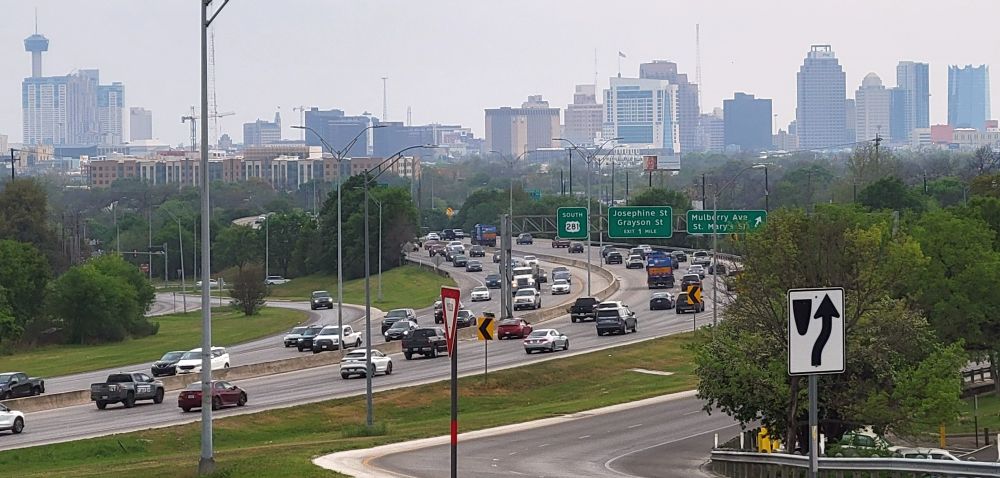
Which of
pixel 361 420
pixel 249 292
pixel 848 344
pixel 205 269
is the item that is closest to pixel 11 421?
pixel 361 420

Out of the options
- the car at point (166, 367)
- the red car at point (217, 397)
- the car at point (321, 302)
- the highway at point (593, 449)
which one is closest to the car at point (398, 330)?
the car at point (166, 367)

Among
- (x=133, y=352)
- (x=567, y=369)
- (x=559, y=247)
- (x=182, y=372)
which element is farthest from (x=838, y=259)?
(x=559, y=247)

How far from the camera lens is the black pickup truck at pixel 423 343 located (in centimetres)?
7381

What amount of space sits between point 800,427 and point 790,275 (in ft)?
11.9

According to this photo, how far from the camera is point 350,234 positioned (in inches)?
5763

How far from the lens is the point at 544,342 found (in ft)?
246

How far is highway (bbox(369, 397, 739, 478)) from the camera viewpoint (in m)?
35.5

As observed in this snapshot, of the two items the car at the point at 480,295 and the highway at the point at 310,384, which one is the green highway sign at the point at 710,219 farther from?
the car at the point at 480,295

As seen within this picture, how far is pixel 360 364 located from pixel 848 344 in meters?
33.3

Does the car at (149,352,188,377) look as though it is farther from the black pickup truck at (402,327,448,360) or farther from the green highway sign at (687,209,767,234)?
the green highway sign at (687,209,767,234)

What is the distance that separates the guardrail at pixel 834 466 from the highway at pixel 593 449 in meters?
1.14

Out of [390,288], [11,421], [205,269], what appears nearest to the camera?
[205,269]

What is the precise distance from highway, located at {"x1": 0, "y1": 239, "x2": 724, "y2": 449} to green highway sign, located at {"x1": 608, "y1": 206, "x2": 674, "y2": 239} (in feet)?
17.1

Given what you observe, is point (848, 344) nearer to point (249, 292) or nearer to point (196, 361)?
point (196, 361)
